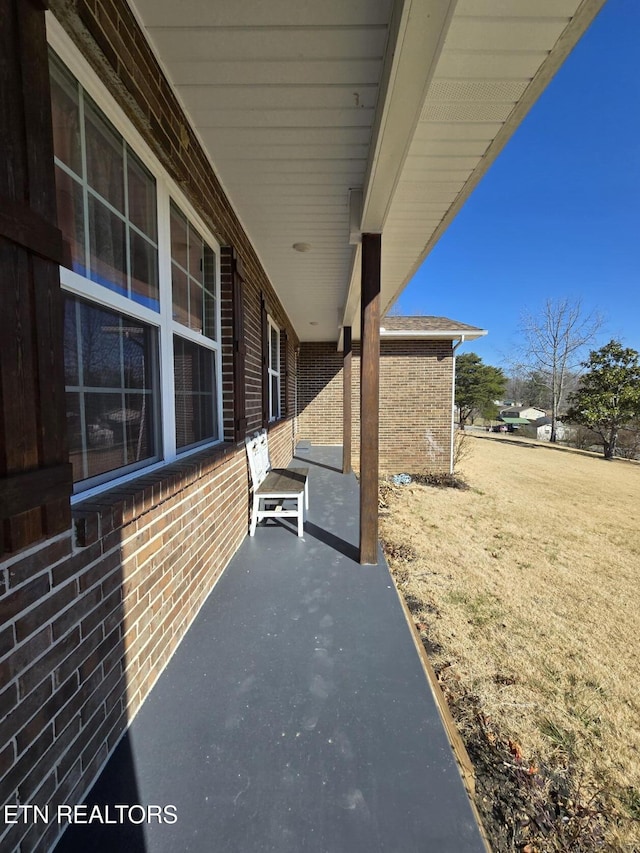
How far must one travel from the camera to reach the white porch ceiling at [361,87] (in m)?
1.32

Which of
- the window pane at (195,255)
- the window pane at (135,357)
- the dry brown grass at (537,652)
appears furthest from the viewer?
the window pane at (195,255)

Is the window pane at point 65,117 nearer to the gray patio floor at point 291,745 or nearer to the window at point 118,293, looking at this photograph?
the window at point 118,293

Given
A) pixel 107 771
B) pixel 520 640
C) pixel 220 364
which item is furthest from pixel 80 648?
pixel 520 640

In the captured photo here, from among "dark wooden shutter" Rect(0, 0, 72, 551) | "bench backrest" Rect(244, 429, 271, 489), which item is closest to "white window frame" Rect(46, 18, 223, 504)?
"dark wooden shutter" Rect(0, 0, 72, 551)

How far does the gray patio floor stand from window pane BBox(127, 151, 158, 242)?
223 centimetres

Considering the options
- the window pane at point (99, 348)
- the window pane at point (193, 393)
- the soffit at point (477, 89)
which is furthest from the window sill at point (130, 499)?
the soffit at point (477, 89)

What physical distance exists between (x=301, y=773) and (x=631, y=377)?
19515 mm

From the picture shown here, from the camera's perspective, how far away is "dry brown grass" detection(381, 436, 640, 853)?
1472 millimetres

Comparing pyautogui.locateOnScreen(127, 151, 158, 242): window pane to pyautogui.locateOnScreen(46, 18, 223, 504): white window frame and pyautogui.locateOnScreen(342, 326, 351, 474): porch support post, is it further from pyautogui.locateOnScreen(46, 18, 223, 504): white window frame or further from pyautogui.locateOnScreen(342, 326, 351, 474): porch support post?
pyautogui.locateOnScreen(342, 326, 351, 474): porch support post

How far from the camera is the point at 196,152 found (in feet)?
7.07

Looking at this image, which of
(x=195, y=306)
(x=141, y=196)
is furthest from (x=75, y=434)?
(x=195, y=306)

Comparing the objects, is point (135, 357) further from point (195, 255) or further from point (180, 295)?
point (195, 255)

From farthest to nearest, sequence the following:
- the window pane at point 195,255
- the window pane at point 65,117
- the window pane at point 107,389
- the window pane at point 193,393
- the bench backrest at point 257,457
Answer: the bench backrest at point 257,457, the window pane at point 195,255, the window pane at point 193,393, the window pane at point 107,389, the window pane at point 65,117

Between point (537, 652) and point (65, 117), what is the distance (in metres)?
4.02
